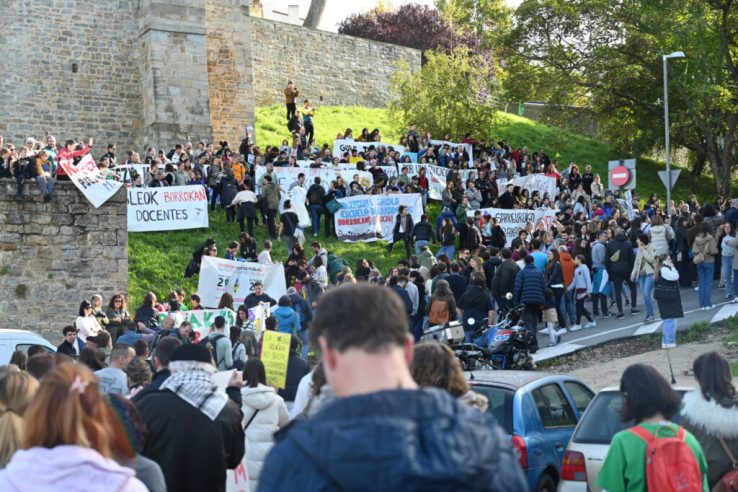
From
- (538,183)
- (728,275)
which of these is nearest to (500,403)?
(728,275)

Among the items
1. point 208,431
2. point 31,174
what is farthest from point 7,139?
point 208,431

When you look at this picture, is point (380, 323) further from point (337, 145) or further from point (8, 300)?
point (337, 145)

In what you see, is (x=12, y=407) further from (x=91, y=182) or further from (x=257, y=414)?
(x=91, y=182)

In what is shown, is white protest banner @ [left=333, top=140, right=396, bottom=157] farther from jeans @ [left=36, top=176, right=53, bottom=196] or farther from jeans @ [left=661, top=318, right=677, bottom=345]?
jeans @ [left=661, top=318, right=677, bottom=345]

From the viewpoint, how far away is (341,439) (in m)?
2.66

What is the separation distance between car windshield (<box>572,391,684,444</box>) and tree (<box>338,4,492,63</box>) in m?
53.2

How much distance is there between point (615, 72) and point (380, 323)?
133 ft

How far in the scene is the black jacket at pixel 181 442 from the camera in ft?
19.9

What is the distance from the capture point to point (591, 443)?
8016 millimetres

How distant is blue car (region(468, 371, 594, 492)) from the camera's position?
862cm

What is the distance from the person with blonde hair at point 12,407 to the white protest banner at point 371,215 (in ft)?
71.8

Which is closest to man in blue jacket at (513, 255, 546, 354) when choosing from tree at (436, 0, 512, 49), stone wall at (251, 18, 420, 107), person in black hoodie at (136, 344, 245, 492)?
person in black hoodie at (136, 344, 245, 492)

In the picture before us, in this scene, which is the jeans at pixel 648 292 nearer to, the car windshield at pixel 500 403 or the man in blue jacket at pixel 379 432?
the car windshield at pixel 500 403

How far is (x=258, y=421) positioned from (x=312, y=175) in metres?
20.3
